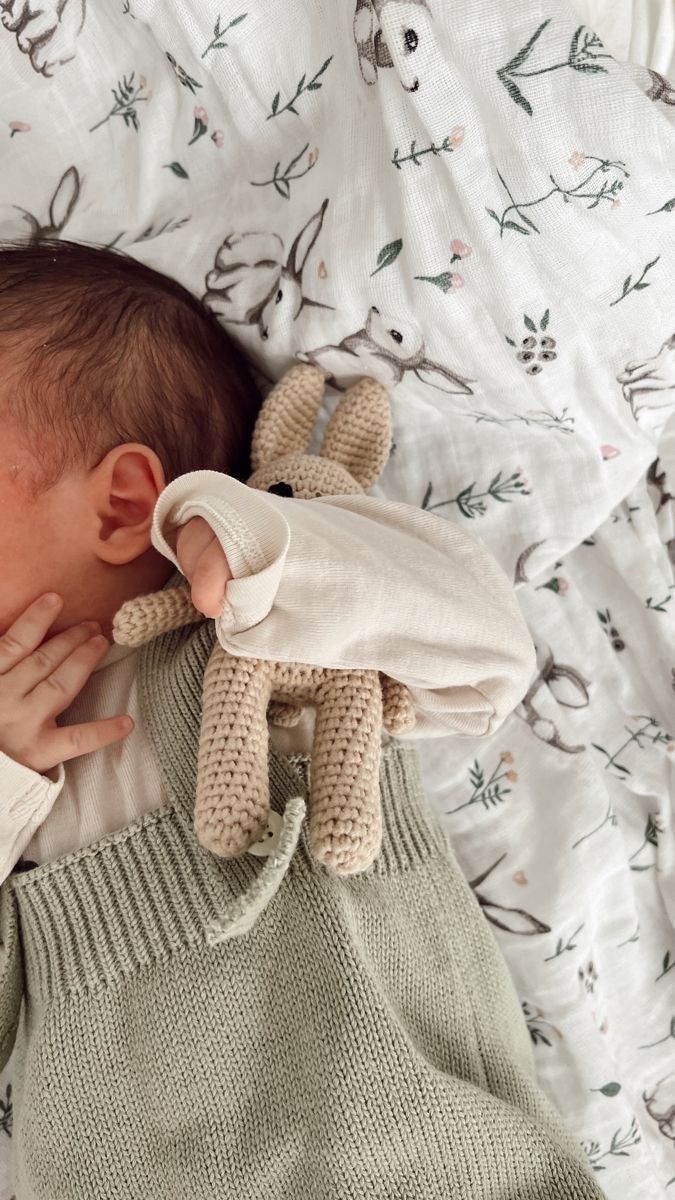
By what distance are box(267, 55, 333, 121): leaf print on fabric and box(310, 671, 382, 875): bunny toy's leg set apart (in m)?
0.60

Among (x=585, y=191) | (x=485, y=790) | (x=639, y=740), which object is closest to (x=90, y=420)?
(x=585, y=191)

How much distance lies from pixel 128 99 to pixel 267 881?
2.86ft

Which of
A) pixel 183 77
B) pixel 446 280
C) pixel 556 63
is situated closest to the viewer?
pixel 556 63

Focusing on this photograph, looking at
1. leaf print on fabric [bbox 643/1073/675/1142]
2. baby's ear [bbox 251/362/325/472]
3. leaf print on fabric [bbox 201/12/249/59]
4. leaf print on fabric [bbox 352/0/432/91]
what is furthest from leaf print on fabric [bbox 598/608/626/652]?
leaf print on fabric [bbox 201/12/249/59]

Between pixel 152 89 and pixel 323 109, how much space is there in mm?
226

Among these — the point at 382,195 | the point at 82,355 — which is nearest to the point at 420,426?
the point at 382,195

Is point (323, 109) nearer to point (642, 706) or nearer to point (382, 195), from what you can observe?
point (382, 195)

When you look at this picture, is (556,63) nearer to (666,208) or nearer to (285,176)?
(666,208)

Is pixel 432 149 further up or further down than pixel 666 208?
further up

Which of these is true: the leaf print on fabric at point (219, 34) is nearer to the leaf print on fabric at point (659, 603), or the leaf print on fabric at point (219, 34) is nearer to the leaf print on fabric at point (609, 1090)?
the leaf print on fabric at point (659, 603)

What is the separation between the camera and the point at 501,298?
2.97 feet

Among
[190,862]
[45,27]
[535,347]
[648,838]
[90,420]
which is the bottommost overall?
[648,838]

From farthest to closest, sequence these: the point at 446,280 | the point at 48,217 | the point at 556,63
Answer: the point at 48,217 → the point at 446,280 → the point at 556,63

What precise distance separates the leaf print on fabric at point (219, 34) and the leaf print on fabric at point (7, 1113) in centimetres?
117
